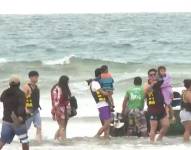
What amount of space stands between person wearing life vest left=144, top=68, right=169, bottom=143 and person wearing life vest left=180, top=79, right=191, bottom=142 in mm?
341

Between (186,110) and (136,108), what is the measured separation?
1.16 meters

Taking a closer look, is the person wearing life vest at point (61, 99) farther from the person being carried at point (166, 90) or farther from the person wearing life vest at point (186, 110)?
the person wearing life vest at point (186, 110)

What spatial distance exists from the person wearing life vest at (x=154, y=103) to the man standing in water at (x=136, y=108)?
0.54m

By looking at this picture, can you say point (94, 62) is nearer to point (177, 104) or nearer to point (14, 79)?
point (177, 104)

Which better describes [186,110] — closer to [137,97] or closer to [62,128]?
[137,97]

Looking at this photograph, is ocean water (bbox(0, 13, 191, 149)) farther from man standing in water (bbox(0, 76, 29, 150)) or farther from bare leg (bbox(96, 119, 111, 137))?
man standing in water (bbox(0, 76, 29, 150))

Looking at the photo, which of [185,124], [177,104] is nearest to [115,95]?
[177,104]

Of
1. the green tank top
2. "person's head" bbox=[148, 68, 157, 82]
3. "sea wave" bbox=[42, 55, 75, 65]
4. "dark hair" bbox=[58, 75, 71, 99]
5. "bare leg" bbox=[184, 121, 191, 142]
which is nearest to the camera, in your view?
"person's head" bbox=[148, 68, 157, 82]

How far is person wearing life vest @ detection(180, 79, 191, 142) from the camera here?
1198cm

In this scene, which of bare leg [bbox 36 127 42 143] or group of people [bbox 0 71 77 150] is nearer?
group of people [bbox 0 71 77 150]

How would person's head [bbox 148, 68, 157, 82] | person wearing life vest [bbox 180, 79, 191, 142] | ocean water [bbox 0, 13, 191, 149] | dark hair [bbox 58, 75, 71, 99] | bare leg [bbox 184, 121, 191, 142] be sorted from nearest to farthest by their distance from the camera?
person wearing life vest [bbox 180, 79, 191, 142], person's head [bbox 148, 68, 157, 82], bare leg [bbox 184, 121, 191, 142], dark hair [bbox 58, 75, 71, 99], ocean water [bbox 0, 13, 191, 149]

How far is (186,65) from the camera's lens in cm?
3067

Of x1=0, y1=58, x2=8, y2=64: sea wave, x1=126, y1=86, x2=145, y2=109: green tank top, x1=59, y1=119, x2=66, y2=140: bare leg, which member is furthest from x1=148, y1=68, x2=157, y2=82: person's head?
x1=0, y1=58, x2=8, y2=64: sea wave

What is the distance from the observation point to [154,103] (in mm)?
12219
